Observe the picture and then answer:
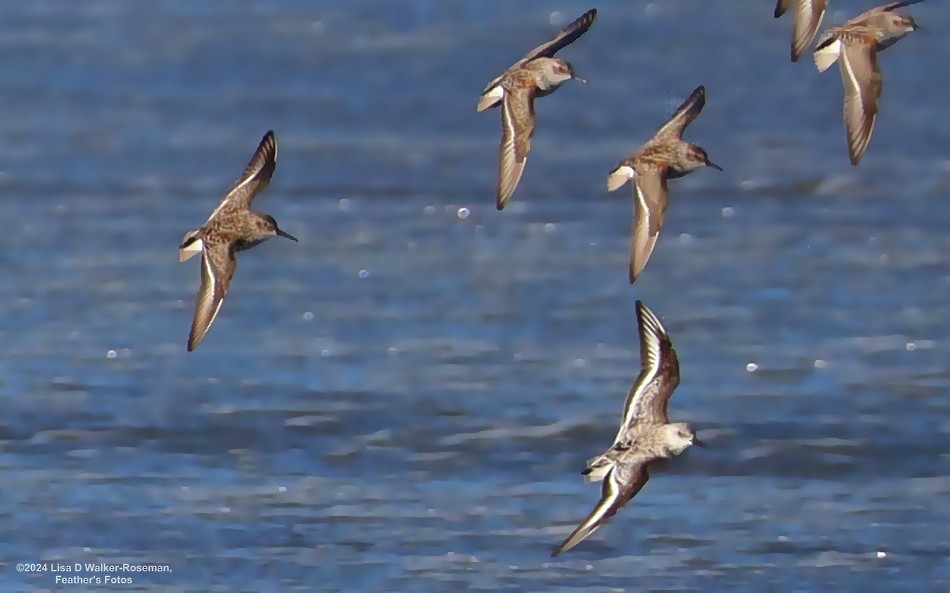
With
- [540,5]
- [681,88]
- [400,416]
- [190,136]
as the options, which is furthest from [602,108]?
[400,416]

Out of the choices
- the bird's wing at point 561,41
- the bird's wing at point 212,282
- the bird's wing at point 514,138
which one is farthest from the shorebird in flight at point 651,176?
the bird's wing at point 212,282

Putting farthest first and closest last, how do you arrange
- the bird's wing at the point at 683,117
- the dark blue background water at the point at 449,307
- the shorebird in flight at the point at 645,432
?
the bird's wing at the point at 683,117 → the dark blue background water at the point at 449,307 → the shorebird in flight at the point at 645,432

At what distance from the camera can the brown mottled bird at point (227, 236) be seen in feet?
22.5

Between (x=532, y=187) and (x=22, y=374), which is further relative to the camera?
(x=532, y=187)

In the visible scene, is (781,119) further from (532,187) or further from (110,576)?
(110,576)

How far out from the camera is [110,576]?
7.02m

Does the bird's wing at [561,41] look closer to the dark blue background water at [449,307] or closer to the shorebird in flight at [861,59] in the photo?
the shorebird in flight at [861,59]

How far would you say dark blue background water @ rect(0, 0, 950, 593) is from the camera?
7.24 metres

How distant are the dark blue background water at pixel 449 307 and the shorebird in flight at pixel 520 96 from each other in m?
1.19

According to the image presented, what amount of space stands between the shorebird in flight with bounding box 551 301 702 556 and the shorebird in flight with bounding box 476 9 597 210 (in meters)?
0.99

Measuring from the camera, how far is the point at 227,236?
23.2ft

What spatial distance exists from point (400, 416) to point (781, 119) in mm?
3553

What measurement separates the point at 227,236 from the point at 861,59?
2.63 meters

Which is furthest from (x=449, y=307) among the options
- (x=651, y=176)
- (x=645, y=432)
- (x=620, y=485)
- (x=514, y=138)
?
(x=620, y=485)
